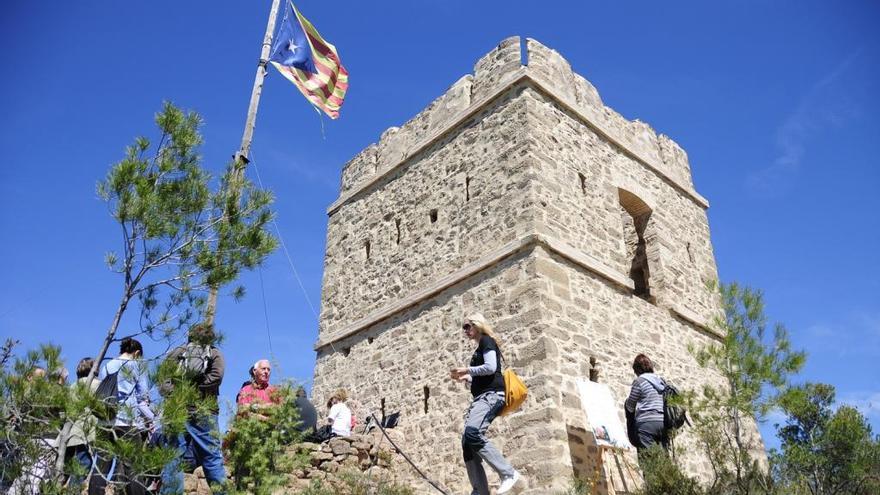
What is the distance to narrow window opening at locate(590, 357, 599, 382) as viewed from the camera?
847cm

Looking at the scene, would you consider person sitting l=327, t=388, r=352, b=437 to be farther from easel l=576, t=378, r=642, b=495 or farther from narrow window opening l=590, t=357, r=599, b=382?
narrow window opening l=590, t=357, r=599, b=382

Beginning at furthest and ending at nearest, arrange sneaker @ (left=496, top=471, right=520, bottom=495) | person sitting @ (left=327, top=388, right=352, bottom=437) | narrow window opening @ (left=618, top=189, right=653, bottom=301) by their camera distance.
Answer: narrow window opening @ (left=618, top=189, right=653, bottom=301), person sitting @ (left=327, top=388, right=352, bottom=437), sneaker @ (left=496, top=471, right=520, bottom=495)

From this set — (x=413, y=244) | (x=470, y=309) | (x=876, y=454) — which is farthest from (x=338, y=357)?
(x=876, y=454)

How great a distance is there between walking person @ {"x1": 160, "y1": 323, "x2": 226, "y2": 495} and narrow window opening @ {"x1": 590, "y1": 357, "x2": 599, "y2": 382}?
4766 millimetres

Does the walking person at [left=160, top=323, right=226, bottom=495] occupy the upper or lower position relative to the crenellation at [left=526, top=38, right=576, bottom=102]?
lower

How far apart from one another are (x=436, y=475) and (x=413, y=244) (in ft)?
12.1

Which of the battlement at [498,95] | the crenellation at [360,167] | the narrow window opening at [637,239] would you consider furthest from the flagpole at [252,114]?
the narrow window opening at [637,239]

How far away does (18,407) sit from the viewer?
13.4 feet

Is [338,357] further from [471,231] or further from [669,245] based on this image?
[669,245]

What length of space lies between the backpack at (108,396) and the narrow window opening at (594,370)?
5.66 m

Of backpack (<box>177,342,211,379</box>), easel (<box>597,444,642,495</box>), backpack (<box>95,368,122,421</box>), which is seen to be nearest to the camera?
backpack (<box>95,368,122,421</box>)

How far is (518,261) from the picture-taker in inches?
341

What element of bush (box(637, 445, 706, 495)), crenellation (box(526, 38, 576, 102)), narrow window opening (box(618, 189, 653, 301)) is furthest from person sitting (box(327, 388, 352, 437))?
crenellation (box(526, 38, 576, 102))

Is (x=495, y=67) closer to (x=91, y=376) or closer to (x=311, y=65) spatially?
(x=311, y=65)
